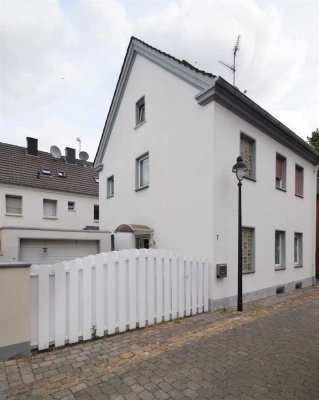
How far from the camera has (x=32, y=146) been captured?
2342 cm

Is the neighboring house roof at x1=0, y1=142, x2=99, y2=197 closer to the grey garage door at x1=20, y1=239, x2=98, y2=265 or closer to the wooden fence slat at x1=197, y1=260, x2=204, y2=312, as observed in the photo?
the grey garage door at x1=20, y1=239, x2=98, y2=265

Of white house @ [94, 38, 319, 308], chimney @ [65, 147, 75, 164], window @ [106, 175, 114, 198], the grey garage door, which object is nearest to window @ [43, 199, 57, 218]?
chimney @ [65, 147, 75, 164]

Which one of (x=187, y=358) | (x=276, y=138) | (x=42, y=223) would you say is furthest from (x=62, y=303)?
(x=42, y=223)

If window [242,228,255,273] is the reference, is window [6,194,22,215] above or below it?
above

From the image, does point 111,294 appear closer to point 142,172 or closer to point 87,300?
point 87,300

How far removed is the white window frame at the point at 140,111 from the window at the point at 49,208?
12.8 meters

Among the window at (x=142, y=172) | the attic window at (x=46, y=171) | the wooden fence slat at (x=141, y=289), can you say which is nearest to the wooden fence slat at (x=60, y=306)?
the wooden fence slat at (x=141, y=289)

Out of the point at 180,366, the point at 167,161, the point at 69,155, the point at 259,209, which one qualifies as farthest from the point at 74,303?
the point at 69,155

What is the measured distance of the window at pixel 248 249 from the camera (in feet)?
28.9

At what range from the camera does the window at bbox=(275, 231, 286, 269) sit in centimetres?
1057

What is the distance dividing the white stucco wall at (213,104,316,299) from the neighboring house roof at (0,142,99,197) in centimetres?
1634

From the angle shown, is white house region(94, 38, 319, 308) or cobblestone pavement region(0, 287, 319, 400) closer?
cobblestone pavement region(0, 287, 319, 400)

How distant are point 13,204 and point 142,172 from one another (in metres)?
12.9

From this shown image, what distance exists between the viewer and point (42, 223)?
20.5 meters
